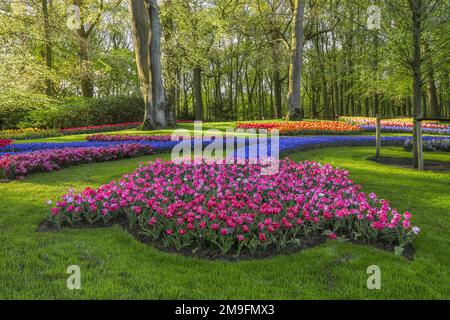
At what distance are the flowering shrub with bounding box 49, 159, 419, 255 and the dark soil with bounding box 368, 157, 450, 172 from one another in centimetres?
405

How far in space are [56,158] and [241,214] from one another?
7.34 meters

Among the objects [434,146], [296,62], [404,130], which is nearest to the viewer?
[434,146]

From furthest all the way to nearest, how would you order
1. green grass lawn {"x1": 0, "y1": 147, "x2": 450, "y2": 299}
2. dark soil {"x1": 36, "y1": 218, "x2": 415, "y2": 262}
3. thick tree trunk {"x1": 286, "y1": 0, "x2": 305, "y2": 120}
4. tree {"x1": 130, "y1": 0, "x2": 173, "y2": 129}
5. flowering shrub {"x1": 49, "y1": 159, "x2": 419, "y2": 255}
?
1. thick tree trunk {"x1": 286, "y1": 0, "x2": 305, "y2": 120}
2. tree {"x1": 130, "y1": 0, "x2": 173, "y2": 129}
3. flowering shrub {"x1": 49, "y1": 159, "x2": 419, "y2": 255}
4. dark soil {"x1": 36, "y1": 218, "x2": 415, "y2": 262}
5. green grass lawn {"x1": 0, "y1": 147, "x2": 450, "y2": 299}

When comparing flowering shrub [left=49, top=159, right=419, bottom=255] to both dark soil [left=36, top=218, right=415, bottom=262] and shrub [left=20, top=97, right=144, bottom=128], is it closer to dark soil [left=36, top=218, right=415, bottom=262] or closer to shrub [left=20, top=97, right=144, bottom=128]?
dark soil [left=36, top=218, right=415, bottom=262]

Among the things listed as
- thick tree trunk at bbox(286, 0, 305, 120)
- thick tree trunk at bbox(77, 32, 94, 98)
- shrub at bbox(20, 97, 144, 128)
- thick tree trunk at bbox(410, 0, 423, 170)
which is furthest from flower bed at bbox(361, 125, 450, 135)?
thick tree trunk at bbox(77, 32, 94, 98)

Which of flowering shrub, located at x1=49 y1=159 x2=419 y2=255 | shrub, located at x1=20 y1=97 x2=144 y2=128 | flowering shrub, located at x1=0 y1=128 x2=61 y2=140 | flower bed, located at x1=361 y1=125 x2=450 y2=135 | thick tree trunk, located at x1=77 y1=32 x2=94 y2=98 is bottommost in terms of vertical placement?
flowering shrub, located at x1=49 y1=159 x2=419 y2=255

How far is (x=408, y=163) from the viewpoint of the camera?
10.7 metres

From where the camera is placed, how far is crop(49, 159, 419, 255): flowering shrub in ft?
A: 15.3

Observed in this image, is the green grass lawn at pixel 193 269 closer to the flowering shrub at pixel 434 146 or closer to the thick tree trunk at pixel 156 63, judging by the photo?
the flowering shrub at pixel 434 146

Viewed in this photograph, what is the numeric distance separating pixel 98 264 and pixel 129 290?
79 centimetres

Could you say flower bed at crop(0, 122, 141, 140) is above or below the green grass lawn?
above

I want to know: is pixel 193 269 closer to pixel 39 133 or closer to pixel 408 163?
pixel 408 163

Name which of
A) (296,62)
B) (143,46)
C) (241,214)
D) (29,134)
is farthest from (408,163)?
(29,134)

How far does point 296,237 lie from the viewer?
5.01 metres
